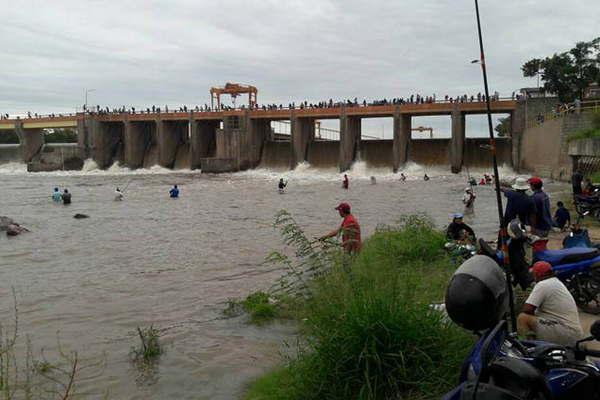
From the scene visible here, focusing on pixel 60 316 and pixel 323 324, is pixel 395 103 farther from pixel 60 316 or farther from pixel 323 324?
pixel 323 324

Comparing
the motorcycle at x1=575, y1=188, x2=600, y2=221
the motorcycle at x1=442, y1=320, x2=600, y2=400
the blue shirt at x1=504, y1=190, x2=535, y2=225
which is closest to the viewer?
the motorcycle at x1=442, y1=320, x2=600, y2=400

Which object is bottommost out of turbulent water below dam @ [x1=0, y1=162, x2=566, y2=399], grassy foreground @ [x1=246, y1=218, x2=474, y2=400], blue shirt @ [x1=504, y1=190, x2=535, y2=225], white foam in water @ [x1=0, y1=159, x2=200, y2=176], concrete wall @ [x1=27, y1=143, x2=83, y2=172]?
turbulent water below dam @ [x1=0, y1=162, x2=566, y2=399]

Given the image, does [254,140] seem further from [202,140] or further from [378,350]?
[378,350]

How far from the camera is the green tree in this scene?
42219mm

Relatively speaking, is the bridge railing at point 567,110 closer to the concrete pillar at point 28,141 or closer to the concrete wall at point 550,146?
the concrete wall at point 550,146

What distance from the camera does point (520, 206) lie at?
775 centimetres

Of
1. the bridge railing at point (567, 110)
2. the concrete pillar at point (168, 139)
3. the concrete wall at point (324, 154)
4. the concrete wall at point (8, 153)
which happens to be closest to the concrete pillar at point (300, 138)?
the concrete wall at point (324, 154)

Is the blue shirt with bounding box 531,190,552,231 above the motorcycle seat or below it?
above

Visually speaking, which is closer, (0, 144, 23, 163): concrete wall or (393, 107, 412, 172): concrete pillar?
(393, 107, 412, 172): concrete pillar

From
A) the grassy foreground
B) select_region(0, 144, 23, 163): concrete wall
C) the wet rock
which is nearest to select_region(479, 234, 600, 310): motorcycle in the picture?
the grassy foreground

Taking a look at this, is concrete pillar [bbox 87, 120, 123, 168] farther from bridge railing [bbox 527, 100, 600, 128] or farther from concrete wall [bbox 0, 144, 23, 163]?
bridge railing [bbox 527, 100, 600, 128]

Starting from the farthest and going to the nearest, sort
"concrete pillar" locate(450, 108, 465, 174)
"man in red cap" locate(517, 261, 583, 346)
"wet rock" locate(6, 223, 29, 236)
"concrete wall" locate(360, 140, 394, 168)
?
"concrete wall" locate(360, 140, 394, 168) → "concrete pillar" locate(450, 108, 465, 174) → "wet rock" locate(6, 223, 29, 236) → "man in red cap" locate(517, 261, 583, 346)

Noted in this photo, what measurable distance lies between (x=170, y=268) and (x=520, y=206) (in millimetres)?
7784

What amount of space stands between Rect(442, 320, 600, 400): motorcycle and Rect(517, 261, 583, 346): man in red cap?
61.9 inches
